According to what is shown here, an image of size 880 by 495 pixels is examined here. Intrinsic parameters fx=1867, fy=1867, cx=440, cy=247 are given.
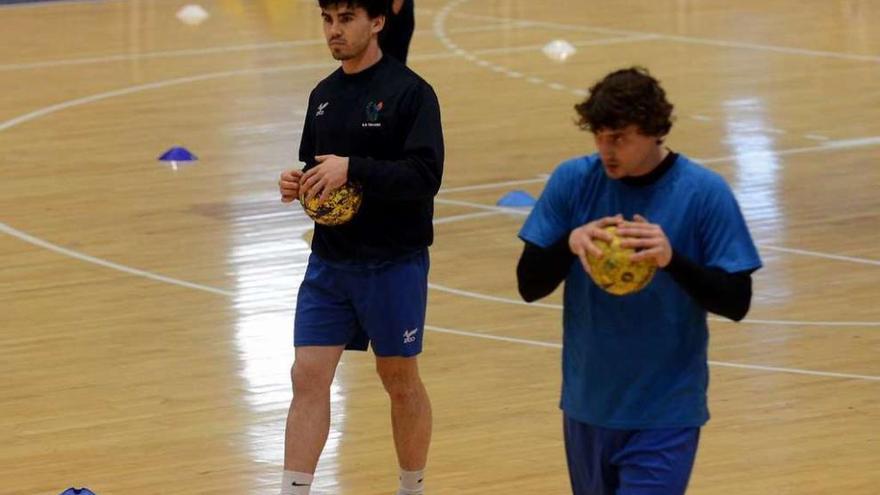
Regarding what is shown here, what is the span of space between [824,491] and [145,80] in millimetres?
12201

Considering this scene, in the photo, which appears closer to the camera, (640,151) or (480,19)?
(640,151)

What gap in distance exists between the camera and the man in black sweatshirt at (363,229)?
5.94 meters

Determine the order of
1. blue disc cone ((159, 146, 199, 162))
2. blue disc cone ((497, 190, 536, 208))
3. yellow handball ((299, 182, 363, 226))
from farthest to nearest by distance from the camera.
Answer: blue disc cone ((159, 146, 199, 162)) < blue disc cone ((497, 190, 536, 208)) < yellow handball ((299, 182, 363, 226))

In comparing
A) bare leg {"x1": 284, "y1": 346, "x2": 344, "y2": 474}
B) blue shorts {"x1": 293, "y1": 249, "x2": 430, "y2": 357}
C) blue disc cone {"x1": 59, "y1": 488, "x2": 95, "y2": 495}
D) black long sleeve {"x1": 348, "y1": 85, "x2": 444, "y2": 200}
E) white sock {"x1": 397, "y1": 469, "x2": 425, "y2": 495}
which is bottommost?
white sock {"x1": 397, "y1": 469, "x2": 425, "y2": 495}

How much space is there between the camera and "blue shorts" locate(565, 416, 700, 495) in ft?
15.0

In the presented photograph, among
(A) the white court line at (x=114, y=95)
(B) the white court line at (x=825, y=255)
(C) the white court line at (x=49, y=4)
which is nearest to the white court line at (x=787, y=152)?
(A) the white court line at (x=114, y=95)

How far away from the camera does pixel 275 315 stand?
943 centimetres

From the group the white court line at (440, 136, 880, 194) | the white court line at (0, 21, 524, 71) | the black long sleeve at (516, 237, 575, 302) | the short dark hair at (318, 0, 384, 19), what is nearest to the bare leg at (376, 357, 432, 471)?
the short dark hair at (318, 0, 384, 19)

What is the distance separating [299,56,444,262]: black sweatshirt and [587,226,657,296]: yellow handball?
160 cm

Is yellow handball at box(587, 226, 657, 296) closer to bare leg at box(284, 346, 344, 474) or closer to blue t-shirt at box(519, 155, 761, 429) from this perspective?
blue t-shirt at box(519, 155, 761, 429)

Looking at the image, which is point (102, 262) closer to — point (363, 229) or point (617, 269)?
point (363, 229)

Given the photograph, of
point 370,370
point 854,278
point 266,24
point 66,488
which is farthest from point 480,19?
point 66,488

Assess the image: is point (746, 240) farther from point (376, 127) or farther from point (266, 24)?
point (266, 24)

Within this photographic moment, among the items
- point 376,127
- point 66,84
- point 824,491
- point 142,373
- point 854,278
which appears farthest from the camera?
point 66,84
